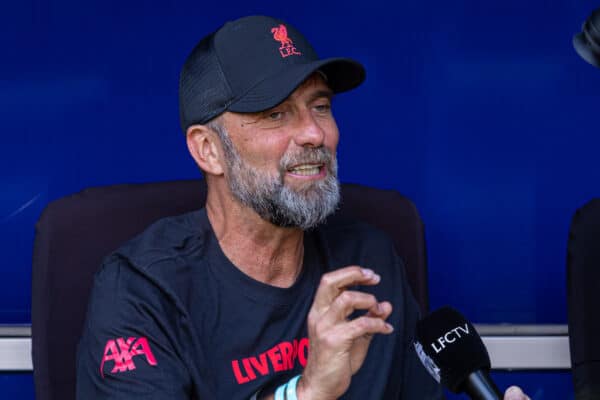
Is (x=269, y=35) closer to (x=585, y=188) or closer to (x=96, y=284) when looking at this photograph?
(x=96, y=284)

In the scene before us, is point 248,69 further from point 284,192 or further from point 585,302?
point 585,302

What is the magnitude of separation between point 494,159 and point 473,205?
0.36ft

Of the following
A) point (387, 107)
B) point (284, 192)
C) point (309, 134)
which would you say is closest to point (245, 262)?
point (284, 192)

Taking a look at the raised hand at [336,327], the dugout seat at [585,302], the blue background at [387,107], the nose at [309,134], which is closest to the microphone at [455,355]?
the raised hand at [336,327]

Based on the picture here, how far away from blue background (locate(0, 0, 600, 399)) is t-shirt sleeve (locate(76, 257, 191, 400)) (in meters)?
0.53

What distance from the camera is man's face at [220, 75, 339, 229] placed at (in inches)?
62.6

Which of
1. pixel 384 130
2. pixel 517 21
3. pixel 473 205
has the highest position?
pixel 517 21

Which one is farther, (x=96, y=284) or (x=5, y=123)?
(x=5, y=123)

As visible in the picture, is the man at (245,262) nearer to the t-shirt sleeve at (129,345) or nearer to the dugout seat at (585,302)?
the t-shirt sleeve at (129,345)

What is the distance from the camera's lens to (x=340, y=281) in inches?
49.3

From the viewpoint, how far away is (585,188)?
6.48 ft

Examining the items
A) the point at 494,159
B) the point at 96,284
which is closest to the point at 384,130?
the point at 494,159

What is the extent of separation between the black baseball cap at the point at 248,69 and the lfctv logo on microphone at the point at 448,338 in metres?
0.48

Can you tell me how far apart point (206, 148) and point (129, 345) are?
1.36 ft
